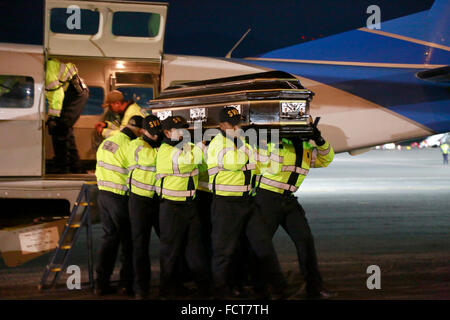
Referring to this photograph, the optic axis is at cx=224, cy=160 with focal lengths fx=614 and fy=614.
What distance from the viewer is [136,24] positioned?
328 inches

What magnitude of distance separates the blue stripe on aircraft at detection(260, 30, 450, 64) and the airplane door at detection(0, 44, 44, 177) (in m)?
4.19

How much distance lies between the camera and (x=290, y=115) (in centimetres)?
706

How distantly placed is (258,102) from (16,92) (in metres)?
3.39

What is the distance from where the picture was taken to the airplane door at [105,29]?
804cm

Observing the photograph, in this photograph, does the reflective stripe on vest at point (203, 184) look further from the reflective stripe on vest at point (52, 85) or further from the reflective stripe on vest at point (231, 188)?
the reflective stripe on vest at point (52, 85)

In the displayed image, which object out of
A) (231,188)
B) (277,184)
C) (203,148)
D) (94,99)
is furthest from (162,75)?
(231,188)

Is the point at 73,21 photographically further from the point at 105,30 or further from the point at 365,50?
the point at 365,50

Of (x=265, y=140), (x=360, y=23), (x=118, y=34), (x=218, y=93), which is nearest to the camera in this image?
(x=265, y=140)

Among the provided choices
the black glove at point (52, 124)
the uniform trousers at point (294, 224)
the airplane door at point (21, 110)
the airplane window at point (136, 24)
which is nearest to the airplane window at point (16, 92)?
the airplane door at point (21, 110)

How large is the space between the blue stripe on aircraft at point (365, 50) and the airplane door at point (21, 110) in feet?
13.7

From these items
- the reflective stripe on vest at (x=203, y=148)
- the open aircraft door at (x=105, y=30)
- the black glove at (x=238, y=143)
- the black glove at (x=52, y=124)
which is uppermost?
the open aircraft door at (x=105, y=30)
